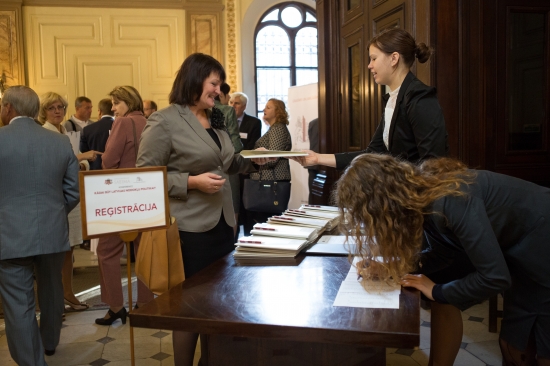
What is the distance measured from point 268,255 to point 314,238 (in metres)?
0.35

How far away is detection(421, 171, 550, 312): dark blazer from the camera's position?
5.28 ft

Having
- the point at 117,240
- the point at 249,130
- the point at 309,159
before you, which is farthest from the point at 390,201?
the point at 249,130

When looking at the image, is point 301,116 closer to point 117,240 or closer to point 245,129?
point 245,129

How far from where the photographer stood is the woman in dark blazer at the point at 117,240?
3734 mm

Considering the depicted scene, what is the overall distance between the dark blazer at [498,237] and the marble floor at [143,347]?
129cm

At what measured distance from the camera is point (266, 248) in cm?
217

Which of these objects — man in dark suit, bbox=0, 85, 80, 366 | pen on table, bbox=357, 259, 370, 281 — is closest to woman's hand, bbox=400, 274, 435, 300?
pen on table, bbox=357, 259, 370, 281

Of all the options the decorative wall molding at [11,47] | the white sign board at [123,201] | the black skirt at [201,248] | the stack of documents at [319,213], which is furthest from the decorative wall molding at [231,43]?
the white sign board at [123,201]

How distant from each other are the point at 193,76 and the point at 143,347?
1.71 meters

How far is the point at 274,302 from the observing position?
62.9 inches

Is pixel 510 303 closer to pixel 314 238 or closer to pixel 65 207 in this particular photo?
pixel 314 238

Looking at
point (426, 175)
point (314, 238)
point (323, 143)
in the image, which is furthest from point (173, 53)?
point (426, 175)

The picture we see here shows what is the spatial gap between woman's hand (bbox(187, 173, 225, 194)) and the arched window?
25.1 feet

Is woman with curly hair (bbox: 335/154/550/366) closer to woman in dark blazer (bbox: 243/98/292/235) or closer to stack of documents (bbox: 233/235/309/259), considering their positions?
stack of documents (bbox: 233/235/309/259)
